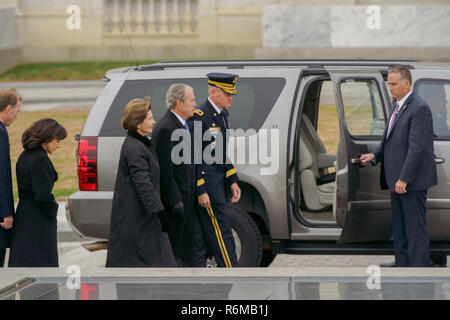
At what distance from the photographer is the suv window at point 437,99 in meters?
8.42

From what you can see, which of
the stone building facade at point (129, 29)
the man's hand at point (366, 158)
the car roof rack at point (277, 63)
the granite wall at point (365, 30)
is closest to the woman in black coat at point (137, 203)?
the car roof rack at point (277, 63)

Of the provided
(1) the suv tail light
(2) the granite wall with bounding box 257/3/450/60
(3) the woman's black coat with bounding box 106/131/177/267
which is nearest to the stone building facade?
(2) the granite wall with bounding box 257/3/450/60

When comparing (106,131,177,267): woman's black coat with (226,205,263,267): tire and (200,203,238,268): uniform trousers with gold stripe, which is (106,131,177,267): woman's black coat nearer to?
(200,203,238,268): uniform trousers with gold stripe

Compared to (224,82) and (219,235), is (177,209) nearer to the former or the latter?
(219,235)

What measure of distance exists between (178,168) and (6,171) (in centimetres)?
136

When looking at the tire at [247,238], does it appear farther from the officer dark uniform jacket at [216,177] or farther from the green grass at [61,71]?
the green grass at [61,71]

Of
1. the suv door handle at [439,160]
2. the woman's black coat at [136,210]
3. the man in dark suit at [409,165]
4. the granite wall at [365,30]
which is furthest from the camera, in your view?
the granite wall at [365,30]

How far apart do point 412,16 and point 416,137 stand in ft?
68.6

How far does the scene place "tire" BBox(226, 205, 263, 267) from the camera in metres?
8.39

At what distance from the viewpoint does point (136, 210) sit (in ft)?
22.7

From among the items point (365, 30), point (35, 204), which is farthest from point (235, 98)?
point (365, 30)

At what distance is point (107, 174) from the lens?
841cm

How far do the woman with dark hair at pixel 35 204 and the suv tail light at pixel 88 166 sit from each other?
1.00 meters
